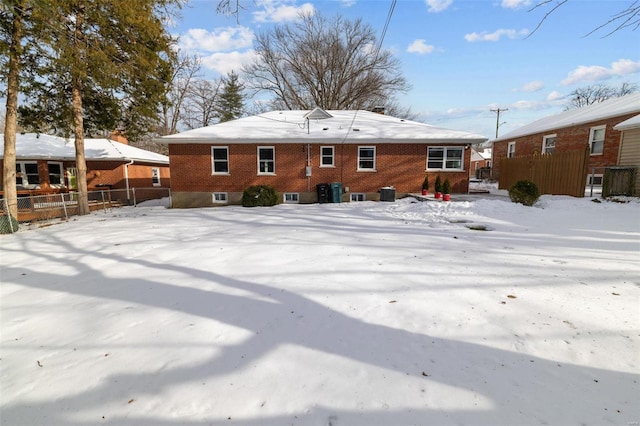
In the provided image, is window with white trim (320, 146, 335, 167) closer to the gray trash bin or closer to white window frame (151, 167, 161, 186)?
the gray trash bin

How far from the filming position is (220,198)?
52.6 feet

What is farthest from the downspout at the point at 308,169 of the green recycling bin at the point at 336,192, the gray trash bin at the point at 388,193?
the gray trash bin at the point at 388,193

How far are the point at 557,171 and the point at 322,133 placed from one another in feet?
36.0

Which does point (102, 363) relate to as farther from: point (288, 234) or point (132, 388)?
point (288, 234)

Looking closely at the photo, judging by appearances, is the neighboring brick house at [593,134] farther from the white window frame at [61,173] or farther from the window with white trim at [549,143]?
the white window frame at [61,173]

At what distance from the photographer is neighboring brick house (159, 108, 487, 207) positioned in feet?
50.7

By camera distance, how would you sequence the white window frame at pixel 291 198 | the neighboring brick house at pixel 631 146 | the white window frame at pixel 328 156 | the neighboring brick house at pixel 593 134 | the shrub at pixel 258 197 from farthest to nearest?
the neighboring brick house at pixel 593 134 < the white window frame at pixel 291 198 < the white window frame at pixel 328 156 < the shrub at pixel 258 197 < the neighboring brick house at pixel 631 146

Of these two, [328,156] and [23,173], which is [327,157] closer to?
[328,156]

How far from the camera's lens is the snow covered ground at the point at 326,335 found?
210cm

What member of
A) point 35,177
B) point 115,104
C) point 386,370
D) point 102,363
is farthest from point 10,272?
point 35,177

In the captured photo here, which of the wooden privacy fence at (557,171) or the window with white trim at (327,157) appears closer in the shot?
the wooden privacy fence at (557,171)

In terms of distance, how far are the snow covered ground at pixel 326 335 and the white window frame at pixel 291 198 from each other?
968 cm

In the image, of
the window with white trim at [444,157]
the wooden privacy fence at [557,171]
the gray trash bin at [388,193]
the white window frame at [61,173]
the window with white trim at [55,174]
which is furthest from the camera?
the window with white trim at [55,174]

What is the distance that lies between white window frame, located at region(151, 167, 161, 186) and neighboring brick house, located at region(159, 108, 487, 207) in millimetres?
11839
